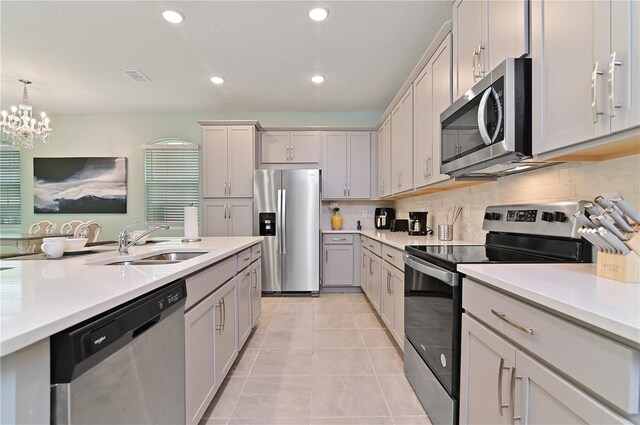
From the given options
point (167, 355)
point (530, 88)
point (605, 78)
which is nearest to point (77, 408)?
point (167, 355)

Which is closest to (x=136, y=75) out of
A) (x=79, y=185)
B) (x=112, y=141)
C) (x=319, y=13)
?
(x=112, y=141)

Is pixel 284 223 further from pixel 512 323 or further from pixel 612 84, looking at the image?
pixel 612 84

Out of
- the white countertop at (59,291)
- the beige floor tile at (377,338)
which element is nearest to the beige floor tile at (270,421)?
the white countertop at (59,291)

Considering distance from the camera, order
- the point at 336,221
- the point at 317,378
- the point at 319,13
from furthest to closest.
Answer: the point at 336,221, the point at 319,13, the point at 317,378

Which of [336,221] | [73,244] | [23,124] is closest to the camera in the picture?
[73,244]

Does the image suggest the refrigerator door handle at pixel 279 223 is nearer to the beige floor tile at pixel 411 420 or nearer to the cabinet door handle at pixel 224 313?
the cabinet door handle at pixel 224 313

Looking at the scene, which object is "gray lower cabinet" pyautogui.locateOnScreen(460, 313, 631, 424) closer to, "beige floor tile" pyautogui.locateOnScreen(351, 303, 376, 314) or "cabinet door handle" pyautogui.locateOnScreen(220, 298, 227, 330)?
"cabinet door handle" pyautogui.locateOnScreen(220, 298, 227, 330)

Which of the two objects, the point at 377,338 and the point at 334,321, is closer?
the point at 377,338

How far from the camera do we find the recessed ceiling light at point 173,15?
237 cm

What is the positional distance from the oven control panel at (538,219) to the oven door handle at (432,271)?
50 cm

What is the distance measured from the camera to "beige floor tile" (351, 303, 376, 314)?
134 inches

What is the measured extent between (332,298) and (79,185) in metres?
4.73

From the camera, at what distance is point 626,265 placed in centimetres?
90

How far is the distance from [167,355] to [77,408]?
0.43 metres
